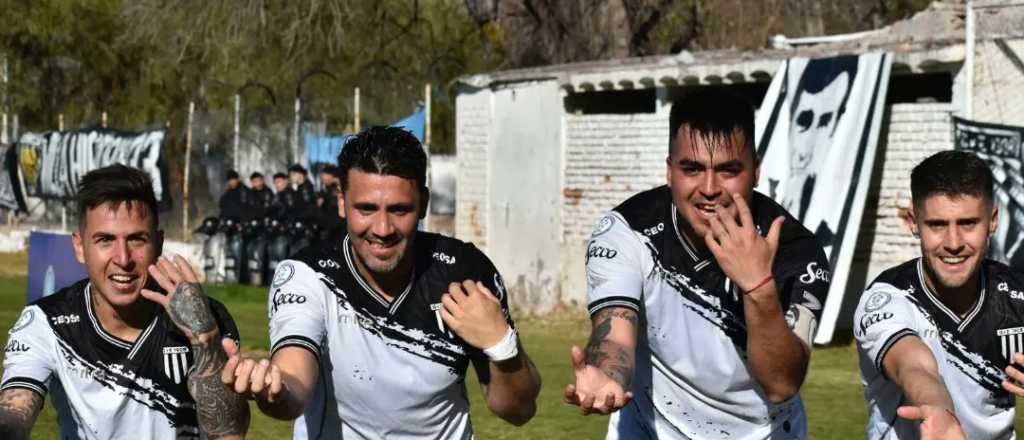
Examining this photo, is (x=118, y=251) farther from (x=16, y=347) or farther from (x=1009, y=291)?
(x=1009, y=291)

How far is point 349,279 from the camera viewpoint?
242 inches

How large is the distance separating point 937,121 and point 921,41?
3.04 ft

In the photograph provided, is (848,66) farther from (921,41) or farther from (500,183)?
(500,183)

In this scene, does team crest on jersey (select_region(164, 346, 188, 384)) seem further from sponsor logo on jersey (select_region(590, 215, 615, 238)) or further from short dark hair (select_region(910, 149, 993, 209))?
short dark hair (select_region(910, 149, 993, 209))

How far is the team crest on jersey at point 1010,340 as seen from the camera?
6.46 m

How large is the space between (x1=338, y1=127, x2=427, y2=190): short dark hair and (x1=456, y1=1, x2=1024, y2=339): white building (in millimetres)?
12212

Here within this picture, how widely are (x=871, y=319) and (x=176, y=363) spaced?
2634mm

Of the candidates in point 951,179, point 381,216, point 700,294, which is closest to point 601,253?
point 700,294

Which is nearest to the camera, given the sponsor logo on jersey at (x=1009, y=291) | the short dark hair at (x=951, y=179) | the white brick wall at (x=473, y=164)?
the short dark hair at (x=951, y=179)

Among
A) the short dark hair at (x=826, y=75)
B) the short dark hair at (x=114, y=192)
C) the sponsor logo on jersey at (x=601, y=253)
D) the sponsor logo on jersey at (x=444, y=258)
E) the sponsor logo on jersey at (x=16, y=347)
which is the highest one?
the short dark hair at (x=826, y=75)

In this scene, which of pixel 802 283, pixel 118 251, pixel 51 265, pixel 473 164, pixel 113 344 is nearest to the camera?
pixel 802 283

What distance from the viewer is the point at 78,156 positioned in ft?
107

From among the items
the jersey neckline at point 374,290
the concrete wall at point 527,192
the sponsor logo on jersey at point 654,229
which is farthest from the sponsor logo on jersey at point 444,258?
the concrete wall at point 527,192

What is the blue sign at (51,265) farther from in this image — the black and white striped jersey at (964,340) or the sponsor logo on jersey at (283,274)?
the black and white striped jersey at (964,340)
